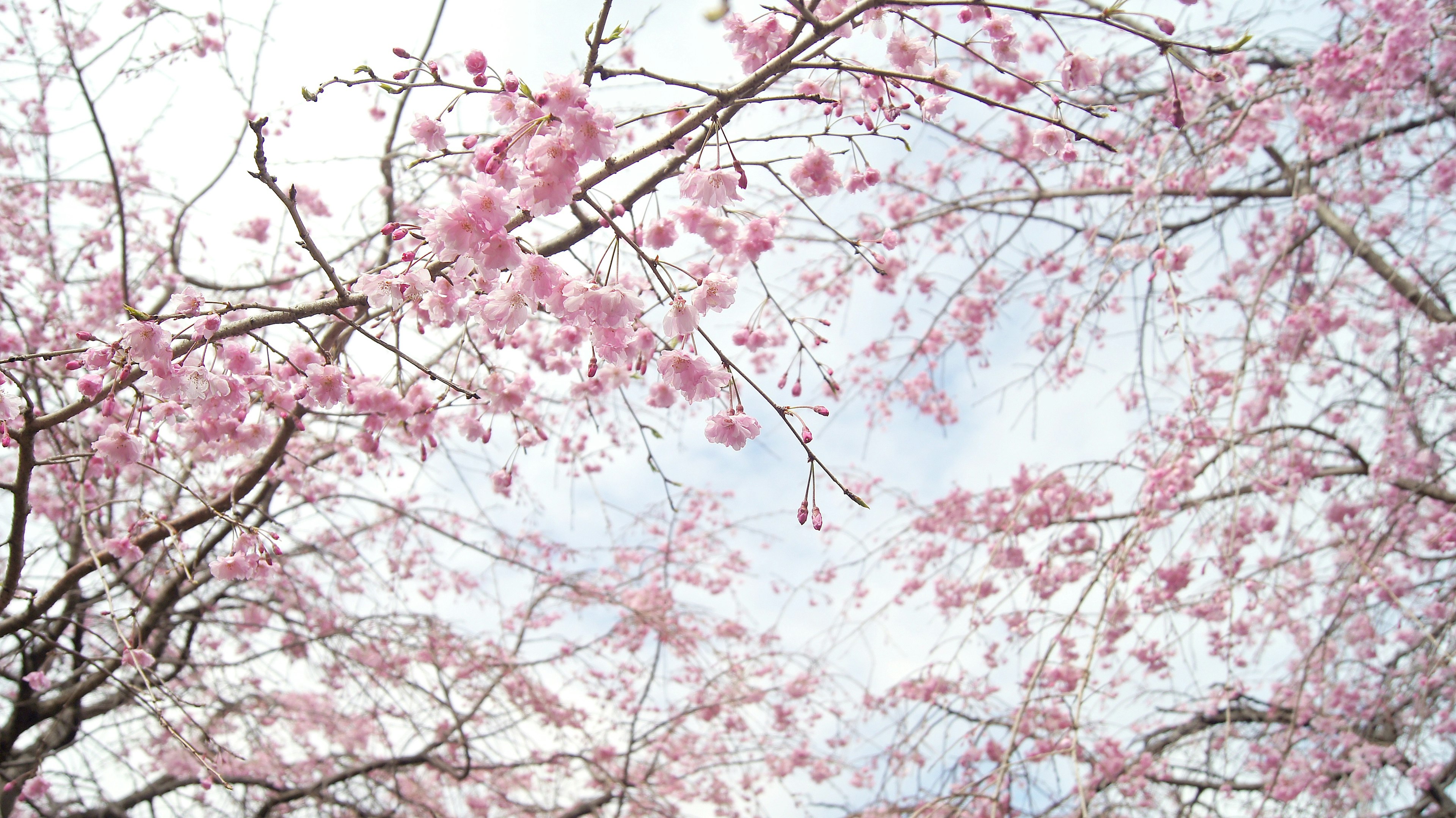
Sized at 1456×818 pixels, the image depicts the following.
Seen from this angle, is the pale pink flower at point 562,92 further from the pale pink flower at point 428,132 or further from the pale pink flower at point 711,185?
the pale pink flower at point 428,132

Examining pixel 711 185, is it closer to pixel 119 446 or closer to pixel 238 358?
pixel 238 358

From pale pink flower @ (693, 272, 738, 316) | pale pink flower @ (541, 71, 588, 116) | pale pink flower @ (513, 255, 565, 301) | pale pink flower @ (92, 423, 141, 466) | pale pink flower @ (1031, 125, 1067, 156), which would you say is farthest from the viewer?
pale pink flower @ (1031, 125, 1067, 156)

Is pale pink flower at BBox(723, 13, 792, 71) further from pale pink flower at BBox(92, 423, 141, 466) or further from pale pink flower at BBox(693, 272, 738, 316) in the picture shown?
pale pink flower at BBox(92, 423, 141, 466)

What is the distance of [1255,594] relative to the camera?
12.3 feet

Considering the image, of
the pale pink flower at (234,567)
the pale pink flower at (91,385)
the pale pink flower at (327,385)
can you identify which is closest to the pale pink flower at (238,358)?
→ the pale pink flower at (327,385)

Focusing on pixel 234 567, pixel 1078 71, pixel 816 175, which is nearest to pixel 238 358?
pixel 234 567

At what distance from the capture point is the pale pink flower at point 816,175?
1864 millimetres

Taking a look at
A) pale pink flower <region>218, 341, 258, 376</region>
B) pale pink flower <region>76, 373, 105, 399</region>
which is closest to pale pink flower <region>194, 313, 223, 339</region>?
pale pink flower <region>218, 341, 258, 376</region>

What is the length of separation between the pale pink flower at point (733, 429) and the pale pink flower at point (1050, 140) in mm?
1175

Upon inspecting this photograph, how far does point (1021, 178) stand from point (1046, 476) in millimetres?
2636

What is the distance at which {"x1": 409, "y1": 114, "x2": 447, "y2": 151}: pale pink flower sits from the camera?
1.83 meters

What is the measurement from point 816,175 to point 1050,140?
79 cm

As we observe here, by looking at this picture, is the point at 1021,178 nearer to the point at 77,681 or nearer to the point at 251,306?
the point at 251,306

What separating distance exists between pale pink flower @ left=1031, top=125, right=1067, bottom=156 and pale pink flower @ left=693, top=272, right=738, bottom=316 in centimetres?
107
